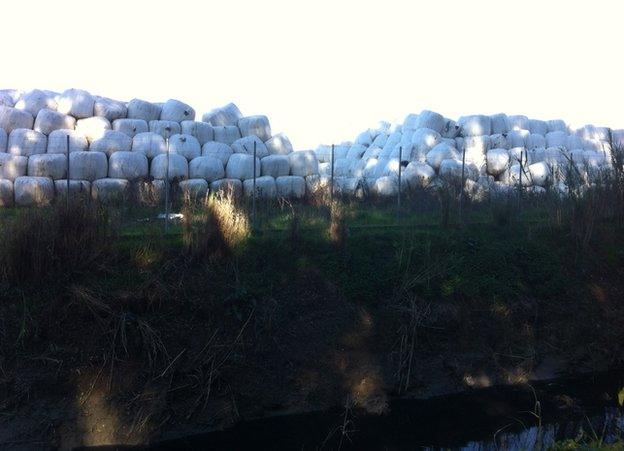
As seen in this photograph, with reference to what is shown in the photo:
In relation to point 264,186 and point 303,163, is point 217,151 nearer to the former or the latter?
point 264,186

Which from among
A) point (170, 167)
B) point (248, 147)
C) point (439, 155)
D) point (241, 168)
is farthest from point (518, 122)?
point (170, 167)

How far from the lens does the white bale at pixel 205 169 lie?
59.8 feet

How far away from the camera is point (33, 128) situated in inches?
716

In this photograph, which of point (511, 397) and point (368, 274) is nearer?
point (511, 397)

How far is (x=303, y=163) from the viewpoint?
64.7 ft

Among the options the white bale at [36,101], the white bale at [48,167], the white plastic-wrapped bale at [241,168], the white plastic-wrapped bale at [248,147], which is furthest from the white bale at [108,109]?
the white plastic-wrapped bale at [241,168]

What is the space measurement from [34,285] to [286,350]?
3834 millimetres

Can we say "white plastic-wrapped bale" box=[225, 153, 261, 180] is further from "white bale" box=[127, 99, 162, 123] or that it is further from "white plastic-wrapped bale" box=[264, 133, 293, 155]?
"white bale" box=[127, 99, 162, 123]

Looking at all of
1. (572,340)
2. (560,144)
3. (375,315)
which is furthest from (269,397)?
(560,144)

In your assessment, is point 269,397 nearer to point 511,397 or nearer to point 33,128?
point 511,397

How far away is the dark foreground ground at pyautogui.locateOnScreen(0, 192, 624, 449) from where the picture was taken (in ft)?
27.0

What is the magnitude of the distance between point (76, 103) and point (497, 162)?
44.8 ft

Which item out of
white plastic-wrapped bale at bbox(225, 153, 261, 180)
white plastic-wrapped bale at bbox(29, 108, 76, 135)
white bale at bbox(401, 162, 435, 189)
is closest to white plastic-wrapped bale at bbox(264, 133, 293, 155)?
white plastic-wrapped bale at bbox(225, 153, 261, 180)

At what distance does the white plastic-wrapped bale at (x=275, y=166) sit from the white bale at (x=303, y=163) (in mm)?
272
